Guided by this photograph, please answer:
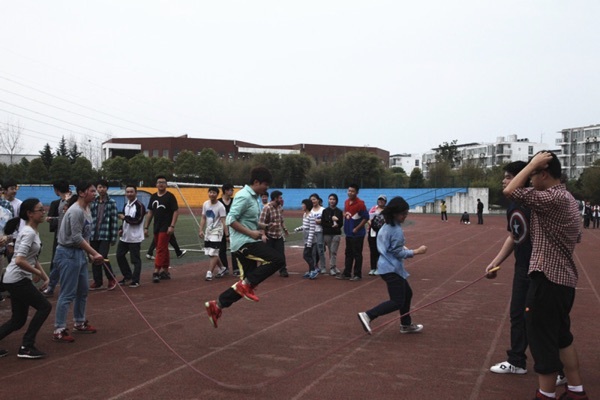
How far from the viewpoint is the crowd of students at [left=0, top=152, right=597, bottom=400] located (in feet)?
14.2

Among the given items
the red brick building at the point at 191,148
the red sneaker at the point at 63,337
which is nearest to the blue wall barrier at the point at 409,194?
the red brick building at the point at 191,148

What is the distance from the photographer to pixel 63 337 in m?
6.51

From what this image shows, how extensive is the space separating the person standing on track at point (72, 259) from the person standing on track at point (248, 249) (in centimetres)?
151

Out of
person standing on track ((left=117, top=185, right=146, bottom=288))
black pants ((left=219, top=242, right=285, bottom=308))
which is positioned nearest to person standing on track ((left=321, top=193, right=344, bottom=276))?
person standing on track ((left=117, top=185, right=146, bottom=288))

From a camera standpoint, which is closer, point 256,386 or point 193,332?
point 256,386

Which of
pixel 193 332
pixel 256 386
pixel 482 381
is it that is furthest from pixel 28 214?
pixel 482 381

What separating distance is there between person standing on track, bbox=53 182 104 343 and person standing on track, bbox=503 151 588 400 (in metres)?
4.54

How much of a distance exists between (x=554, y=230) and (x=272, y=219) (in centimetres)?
785

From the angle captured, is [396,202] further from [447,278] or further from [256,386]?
[447,278]

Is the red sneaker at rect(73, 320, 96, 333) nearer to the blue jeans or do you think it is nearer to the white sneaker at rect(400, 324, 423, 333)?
the blue jeans

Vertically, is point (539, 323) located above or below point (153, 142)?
below

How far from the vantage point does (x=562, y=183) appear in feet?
14.7

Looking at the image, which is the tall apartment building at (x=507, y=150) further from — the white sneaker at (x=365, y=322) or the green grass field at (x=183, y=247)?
the white sneaker at (x=365, y=322)

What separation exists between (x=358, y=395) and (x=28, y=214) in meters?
4.03
